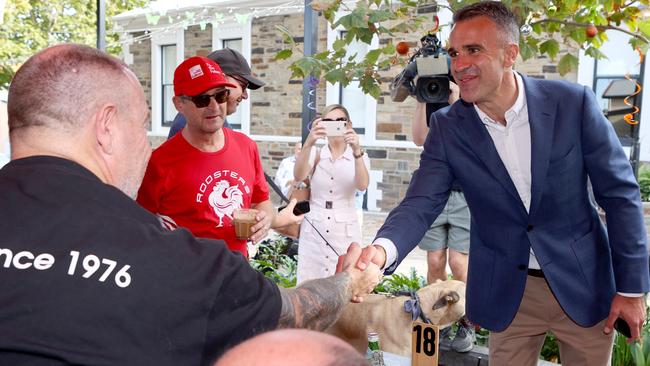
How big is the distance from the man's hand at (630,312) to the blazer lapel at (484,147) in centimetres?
61

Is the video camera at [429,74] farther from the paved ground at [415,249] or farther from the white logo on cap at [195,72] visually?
the paved ground at [415,249]

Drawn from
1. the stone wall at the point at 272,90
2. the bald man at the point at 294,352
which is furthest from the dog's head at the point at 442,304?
the stone wall at the point at 272,90

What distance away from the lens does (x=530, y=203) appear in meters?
2.83

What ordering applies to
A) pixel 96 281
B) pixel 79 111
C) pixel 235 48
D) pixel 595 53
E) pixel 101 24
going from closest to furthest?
1. pixel 96 281
2. pixel 79 111
3. pixel 595 53
4. pixel 101 24
5. pixel 235 48

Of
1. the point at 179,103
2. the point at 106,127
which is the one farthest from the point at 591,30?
the point at 106,127

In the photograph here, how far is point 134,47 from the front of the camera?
17625 millimetres

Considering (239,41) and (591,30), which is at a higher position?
(239,41)

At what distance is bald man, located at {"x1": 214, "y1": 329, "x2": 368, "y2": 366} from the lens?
2.67ft

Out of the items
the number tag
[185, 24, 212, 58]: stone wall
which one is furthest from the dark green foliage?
[185, 24, 212, 58]: stone wall

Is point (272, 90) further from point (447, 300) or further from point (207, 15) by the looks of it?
point (447, 300)

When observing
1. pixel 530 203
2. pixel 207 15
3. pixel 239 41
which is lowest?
pixel 530 203

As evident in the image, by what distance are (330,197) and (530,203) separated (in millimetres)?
2962

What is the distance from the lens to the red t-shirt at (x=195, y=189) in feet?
11.1

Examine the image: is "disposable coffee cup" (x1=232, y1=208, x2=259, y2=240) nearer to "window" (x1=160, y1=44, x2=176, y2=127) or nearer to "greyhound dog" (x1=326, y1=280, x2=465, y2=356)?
"greyhound dog" (x1=326, y1=280, x2=465, y2=356)
